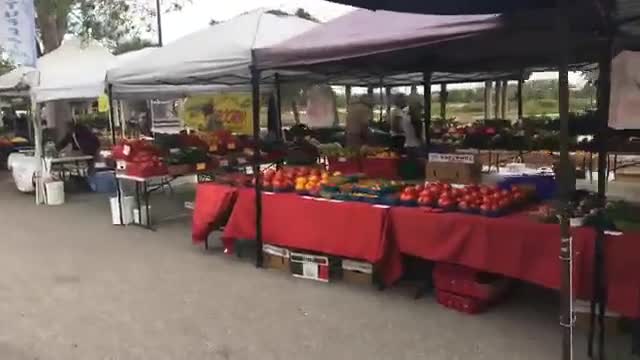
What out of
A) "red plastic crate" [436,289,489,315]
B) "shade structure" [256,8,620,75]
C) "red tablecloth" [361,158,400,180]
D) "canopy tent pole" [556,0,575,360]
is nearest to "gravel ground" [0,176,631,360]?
"red plastic crate" [436,289,489,315]

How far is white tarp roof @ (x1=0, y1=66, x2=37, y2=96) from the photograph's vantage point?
41.9ft

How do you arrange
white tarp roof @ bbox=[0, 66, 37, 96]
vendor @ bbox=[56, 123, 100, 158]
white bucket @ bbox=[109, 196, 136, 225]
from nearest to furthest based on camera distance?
white bucket @ bbox=[109, 196, 136, 225] → white tarp roof @ bbox=[0, 66, 37, 96] → vendor @ bbox=[56, 123, 100, 158]

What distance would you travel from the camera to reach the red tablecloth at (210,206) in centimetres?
712

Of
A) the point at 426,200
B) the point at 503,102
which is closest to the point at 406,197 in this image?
the point at 426,200

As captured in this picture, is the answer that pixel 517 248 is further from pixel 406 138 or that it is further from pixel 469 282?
pixel 406 138

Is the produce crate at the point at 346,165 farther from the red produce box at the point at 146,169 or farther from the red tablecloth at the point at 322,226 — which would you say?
the red tablecloth at the point at 322,226

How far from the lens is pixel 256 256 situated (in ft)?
23.2

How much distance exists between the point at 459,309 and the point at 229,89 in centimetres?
971

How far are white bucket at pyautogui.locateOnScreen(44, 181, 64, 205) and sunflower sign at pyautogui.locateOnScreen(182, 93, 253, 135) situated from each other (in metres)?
2.89

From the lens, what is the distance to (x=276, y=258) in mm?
6727

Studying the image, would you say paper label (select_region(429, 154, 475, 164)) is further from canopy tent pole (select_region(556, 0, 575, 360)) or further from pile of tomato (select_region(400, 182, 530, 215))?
canopy tent pole (select_region(556, 0, 575, 360))

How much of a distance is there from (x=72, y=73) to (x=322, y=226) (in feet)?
27.2

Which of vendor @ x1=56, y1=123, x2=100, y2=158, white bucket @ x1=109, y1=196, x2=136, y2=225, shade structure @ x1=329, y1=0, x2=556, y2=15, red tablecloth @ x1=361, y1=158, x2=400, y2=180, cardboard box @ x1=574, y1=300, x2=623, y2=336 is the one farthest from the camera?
vendor @ x1=56, y1=123, x2=100, y2=158

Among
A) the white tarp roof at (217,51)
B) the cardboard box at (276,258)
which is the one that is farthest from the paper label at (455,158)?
the white tarp roof at (217,51)
